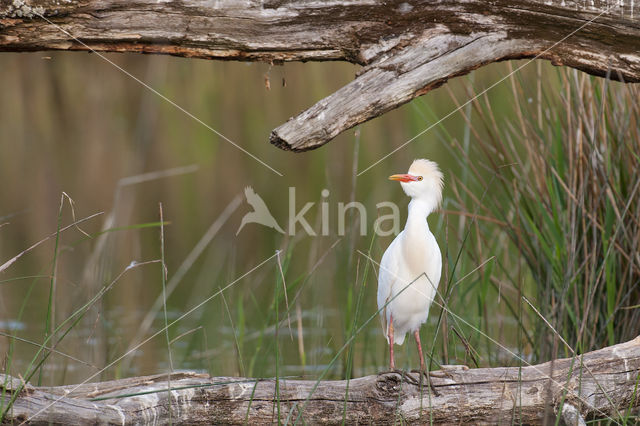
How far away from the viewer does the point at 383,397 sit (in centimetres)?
232

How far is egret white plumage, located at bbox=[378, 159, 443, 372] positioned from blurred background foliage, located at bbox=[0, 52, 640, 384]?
151 millimetres

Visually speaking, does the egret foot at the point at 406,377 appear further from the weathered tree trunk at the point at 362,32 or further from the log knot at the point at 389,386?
the weathered tree trunk at the point at 362,32

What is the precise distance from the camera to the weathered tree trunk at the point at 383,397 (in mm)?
2164

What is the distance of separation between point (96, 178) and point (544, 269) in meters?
5.60

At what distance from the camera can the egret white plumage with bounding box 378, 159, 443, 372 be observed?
8.87ft

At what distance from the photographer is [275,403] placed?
2264mm

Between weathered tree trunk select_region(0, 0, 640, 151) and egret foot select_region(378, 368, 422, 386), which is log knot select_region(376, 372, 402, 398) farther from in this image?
weathered tree trunk select_region(0, 0, 640, 151)

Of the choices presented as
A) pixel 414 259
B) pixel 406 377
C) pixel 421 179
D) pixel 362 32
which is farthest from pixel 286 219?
pixel 362 32

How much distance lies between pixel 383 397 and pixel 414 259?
675mm

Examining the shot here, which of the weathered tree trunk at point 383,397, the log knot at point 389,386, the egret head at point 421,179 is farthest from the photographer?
the egret head at point 421,179

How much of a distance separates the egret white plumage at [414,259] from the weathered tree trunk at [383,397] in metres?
0.31

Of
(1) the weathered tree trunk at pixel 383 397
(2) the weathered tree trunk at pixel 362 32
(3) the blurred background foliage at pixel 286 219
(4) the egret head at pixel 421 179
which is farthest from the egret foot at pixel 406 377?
(2) the weathered tree trunk at pixel 362 32

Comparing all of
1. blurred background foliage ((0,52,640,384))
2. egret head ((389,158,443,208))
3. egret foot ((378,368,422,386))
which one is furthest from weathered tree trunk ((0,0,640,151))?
egret foot ((378,368,422,386))

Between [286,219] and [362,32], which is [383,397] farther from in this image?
[286,219]
